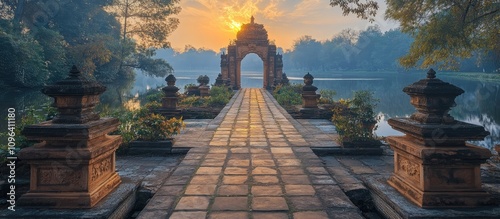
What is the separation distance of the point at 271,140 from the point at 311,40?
86485 millimetres

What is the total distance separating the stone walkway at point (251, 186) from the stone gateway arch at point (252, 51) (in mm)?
21417

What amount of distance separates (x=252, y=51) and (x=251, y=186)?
2440cm

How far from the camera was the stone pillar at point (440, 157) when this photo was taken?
3.11 m

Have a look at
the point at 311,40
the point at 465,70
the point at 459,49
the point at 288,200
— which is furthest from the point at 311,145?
the point at 311,40

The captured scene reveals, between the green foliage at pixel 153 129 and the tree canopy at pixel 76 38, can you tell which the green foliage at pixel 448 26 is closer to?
the green foliage at pixel 153 129

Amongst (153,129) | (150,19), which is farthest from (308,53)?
(153,129)

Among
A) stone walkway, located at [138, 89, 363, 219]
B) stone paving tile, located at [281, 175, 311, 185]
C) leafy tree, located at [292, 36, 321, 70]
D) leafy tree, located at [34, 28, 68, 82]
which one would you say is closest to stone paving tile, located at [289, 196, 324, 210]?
stone walkway, located at [138, 89, 363, 219]

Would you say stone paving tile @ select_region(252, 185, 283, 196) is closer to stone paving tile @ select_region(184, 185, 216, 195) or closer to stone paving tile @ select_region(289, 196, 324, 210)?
stone paving tile @ select_region(289, 196, 324, 210)

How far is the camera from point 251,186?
382cm

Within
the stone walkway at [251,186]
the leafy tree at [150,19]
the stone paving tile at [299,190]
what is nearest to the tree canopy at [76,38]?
the leafy tree at [150,19]

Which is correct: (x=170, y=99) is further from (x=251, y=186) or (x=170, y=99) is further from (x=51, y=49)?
(x=51, y=49)

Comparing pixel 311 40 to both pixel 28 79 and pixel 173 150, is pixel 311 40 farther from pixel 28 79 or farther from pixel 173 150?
pixel 173 150

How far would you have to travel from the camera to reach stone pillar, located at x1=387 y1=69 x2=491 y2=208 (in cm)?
311

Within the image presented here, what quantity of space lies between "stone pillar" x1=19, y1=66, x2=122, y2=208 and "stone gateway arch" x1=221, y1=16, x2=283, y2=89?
23.9m
